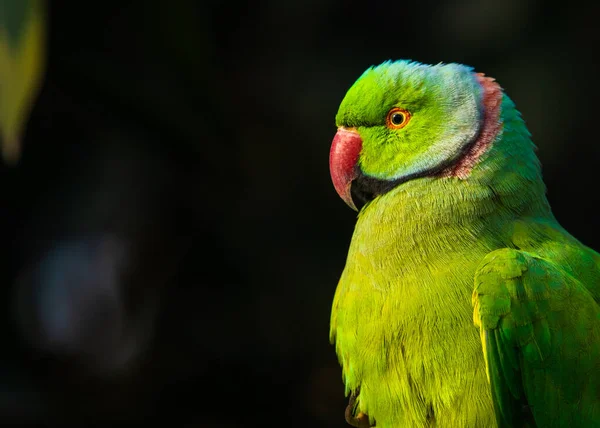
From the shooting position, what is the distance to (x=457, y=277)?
5.41 feet

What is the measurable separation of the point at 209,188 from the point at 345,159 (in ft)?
5.54

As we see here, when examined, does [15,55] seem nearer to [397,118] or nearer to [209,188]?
[397,118]

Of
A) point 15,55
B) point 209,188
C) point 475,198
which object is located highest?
point 15,55

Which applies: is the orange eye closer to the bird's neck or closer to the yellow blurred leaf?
the bird's neck

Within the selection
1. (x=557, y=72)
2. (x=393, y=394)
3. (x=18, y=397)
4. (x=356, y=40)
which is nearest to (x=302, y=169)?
(x=356, y=40)

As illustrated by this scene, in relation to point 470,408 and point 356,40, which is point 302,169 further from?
point 470,408

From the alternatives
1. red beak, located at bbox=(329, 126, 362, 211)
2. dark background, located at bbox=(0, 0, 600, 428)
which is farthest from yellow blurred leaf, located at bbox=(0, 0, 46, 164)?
dark background, located at bbox=(0, 0, 600, 428)

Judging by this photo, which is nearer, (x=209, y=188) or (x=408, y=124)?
(x=408, y=124)

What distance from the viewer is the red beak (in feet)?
6.42

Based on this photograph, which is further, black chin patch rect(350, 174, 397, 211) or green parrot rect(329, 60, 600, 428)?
black chin patch rect(350, 174, 397, 211)

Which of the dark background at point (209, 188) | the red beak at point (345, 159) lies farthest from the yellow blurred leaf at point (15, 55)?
the dark background at point (209, 188)

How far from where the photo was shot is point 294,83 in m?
3.75

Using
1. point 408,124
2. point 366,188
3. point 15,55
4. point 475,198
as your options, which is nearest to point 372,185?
point 366,188

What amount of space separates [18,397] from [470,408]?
7.60 ft
